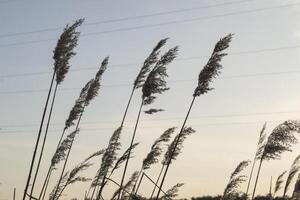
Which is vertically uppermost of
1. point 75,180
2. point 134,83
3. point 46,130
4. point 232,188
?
point 134,83

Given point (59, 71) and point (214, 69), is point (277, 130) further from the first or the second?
point (59, 71)

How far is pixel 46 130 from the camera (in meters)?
13.0

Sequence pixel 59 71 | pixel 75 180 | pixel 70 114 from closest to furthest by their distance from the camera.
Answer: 1. pixel 75 180
2. pixel 59 71
3. pixel 70 114

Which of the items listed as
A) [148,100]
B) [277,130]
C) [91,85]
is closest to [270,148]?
[277,130]

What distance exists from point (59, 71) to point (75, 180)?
3.05 m

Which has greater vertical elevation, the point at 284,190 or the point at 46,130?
the point at 284,190

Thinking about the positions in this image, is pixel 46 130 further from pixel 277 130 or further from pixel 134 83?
pixel 277 130

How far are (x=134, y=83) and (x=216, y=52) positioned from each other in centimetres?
243

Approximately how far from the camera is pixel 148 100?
13.4 metres

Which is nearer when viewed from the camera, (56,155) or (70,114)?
(56,155)

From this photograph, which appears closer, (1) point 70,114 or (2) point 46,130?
(2) point 46,130

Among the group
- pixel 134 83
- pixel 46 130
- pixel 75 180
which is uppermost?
pixel 134 83

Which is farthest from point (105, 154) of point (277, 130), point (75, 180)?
point (277, 130)

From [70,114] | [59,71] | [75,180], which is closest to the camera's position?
[75,180]
